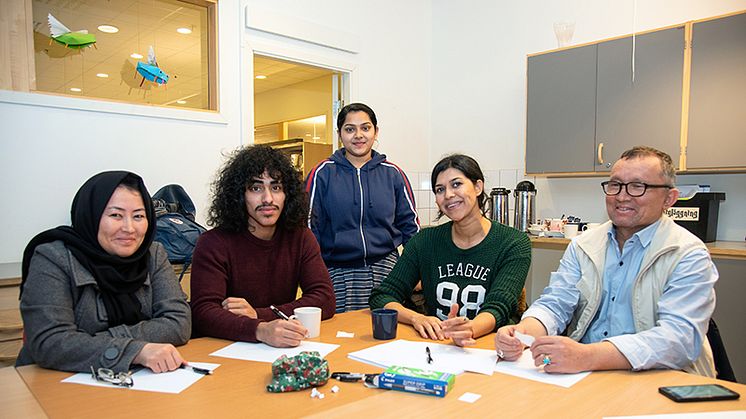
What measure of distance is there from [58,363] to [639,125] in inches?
135

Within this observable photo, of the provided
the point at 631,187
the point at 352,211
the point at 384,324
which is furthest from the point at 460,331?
the point at 352,211

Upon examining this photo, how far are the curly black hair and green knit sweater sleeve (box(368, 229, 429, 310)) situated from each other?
0.40 meters

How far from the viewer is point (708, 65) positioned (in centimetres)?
316

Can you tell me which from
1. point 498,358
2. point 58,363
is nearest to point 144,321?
point 58,363

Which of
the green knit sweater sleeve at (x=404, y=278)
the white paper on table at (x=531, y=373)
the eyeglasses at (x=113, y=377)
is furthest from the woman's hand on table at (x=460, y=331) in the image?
the eyeglasses at (x=113, y=377)

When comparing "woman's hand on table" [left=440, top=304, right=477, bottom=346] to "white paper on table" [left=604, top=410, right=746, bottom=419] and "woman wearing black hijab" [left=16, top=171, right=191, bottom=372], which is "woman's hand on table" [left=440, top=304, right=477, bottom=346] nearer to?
"white paper on table" [left=604, top=410, right=746, bottom=419]

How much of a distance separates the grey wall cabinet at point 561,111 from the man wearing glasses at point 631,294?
2201 mm

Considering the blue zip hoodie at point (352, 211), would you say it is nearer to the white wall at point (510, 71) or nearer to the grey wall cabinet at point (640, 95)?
the grey wall cabinet at point (640, 95)

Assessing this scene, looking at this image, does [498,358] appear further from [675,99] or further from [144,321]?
[675,99]

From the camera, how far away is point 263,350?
1.49 metres

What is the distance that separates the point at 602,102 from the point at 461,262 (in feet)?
7.51

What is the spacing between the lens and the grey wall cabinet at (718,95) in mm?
3067

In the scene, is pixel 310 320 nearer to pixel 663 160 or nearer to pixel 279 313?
pixel 279 313

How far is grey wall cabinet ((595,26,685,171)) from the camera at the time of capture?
3293 millimetres
